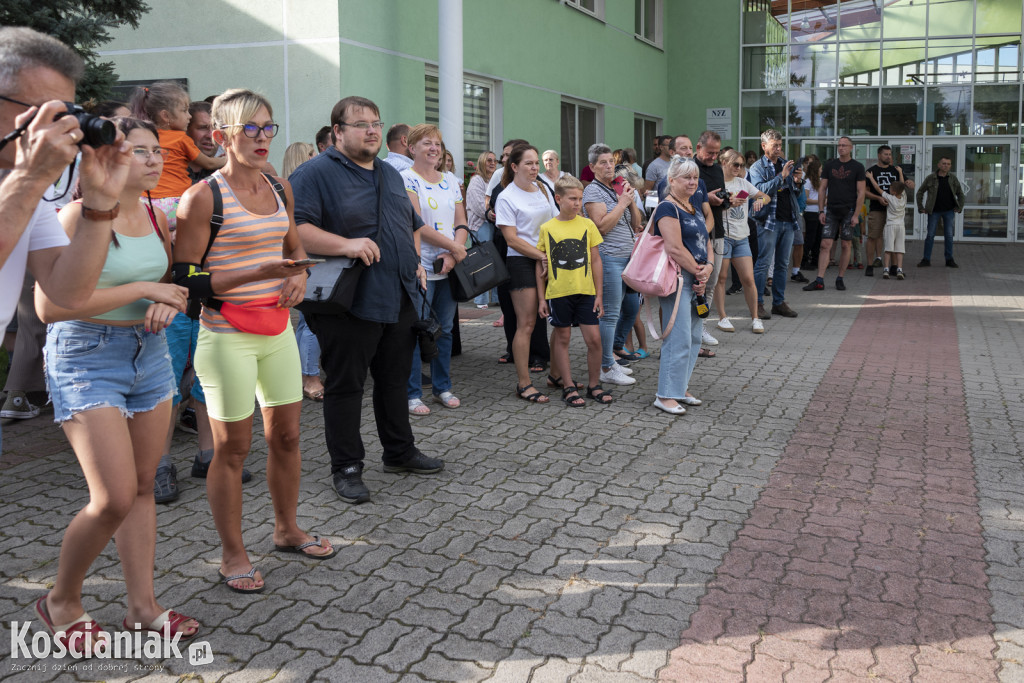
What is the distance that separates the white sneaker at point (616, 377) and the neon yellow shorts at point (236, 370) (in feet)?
14.8

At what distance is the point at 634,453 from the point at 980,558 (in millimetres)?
2187

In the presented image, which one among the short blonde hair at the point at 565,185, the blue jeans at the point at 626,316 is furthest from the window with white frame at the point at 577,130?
the short blonde hair at the point at 565,185

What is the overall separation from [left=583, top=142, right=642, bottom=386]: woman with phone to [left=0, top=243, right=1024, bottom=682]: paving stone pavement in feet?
1.75

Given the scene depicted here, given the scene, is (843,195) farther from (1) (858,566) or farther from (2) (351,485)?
(2) (351,485)

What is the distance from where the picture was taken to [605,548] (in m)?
4.43

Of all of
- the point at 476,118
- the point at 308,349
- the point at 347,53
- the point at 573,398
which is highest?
the point at 347,53

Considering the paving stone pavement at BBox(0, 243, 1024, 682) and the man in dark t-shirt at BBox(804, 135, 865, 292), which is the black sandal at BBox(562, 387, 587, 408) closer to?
the paving stone pavement at BBox(0, 243, 1024, 682)

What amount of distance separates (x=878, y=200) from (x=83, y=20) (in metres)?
13.4

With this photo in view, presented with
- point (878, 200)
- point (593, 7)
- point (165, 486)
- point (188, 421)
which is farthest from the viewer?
point (593, 7)

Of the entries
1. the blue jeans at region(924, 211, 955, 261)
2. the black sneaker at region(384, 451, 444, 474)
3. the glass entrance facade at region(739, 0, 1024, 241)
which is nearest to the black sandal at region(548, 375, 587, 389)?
the black sneaker at region(384, 451, 444, 474)

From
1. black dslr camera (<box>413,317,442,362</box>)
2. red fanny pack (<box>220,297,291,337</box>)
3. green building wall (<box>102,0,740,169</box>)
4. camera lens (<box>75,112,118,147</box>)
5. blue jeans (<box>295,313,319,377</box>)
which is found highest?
green building wall (<box>102,0,740,169</box>)

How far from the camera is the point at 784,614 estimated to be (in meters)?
3.77

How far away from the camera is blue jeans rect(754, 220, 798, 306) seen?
1185 centimetres

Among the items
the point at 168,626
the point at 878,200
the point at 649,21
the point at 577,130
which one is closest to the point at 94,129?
the point at 168,626
